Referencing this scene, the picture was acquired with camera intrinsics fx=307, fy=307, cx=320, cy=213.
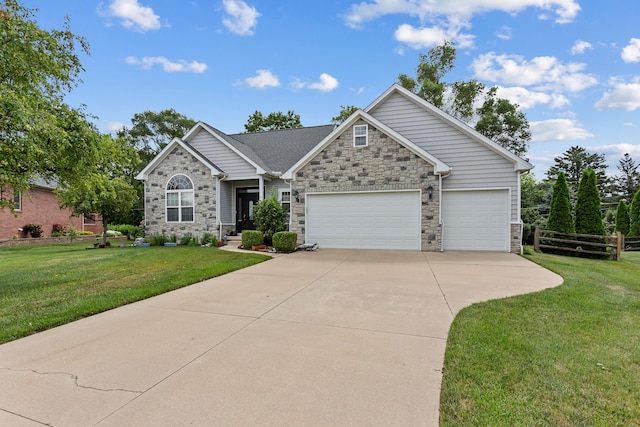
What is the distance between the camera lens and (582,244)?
1115cm

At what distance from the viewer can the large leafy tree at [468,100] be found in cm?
2220

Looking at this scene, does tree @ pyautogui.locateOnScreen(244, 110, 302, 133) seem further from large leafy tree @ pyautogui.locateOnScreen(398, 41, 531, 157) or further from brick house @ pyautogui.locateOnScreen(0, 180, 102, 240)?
brick house @ pyautogui.locateOnScreen(0, 180, 102, 240)

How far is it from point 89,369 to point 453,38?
2653cm

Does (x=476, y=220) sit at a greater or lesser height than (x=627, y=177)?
lesser

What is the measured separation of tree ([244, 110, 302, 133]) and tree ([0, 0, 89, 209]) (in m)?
25.0

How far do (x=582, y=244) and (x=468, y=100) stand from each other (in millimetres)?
15256

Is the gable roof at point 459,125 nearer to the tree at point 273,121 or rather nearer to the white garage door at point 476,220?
the white garage door at point 476,220

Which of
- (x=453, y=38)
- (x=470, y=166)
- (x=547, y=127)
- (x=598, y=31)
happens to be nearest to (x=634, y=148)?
Answer: (x=547, y=127)

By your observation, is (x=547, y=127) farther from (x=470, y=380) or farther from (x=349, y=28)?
(x=470, y=380)

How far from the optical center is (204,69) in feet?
56.3

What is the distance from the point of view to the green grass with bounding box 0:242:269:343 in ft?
14.0

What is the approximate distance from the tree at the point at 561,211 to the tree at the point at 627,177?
46.9m

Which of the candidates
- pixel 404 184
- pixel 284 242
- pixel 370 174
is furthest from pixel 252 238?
pixel 404 184

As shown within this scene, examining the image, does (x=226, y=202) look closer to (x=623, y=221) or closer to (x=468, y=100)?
(x=468, y=100)
